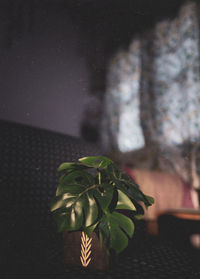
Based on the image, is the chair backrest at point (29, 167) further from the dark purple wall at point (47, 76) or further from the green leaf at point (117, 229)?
the dark purple wall at point (47, 76)

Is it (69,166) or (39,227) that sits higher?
(69,166)

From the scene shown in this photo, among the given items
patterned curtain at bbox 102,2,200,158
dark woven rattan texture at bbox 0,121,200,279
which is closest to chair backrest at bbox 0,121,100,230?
dark woven rattan texture at bbox 0,121,200,279

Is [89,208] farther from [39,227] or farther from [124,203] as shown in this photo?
[39,227]

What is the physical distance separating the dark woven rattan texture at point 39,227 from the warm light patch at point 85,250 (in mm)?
19

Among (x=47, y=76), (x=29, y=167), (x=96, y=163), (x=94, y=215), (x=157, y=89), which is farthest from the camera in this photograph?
(x=157, y=89)

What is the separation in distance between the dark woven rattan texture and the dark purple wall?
1008mm

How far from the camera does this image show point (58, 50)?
82.3 inches

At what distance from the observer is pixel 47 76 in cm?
192

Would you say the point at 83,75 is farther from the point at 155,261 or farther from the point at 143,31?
the point at 155,261

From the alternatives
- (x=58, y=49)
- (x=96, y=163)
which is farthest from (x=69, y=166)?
(x=58, y=49)

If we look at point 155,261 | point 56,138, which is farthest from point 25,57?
point 155,261

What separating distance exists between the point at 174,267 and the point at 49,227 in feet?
1.10

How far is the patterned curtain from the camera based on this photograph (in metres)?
2.28

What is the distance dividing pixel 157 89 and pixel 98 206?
87.9 inches
